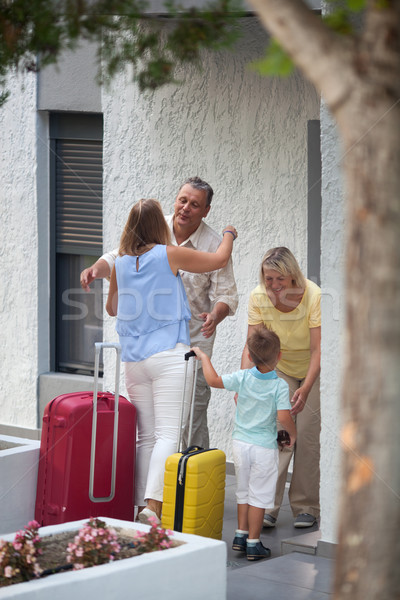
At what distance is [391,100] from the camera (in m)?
1.99

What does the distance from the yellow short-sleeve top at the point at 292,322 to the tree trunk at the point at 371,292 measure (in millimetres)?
3372

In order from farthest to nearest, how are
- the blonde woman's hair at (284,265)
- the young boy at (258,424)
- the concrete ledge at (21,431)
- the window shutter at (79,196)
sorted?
1. the concrete ledge at (21,431)
2. the window shutter at (79,196)
3. the blonde woman's hair at (284,265)
4. the young boy at (258,424)

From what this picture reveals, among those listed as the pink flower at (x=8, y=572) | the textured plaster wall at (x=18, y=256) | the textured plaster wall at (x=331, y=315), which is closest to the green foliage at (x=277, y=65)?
the pink flower at (x=8, y=572)

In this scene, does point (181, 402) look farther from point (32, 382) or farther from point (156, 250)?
point (32, 382)

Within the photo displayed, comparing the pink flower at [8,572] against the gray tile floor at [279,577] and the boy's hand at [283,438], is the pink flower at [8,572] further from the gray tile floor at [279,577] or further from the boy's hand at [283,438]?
the boy's hand at [283,438]

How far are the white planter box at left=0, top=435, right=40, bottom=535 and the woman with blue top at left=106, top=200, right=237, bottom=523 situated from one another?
2.17 ft

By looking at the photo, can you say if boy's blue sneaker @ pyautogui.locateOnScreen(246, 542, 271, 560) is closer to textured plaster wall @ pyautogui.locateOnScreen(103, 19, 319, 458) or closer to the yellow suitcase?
the yellow suitcase

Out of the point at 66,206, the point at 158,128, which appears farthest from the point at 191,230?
the point at 66,206

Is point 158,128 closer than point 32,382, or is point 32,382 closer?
point 158,128

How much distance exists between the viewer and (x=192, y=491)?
4.61m

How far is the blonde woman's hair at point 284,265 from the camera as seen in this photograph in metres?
5.30

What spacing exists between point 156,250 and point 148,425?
39.1 inches

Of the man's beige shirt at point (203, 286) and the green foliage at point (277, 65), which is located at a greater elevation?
the green foliage at point (277, 65)

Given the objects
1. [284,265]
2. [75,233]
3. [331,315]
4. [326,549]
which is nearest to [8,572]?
[326,549]
